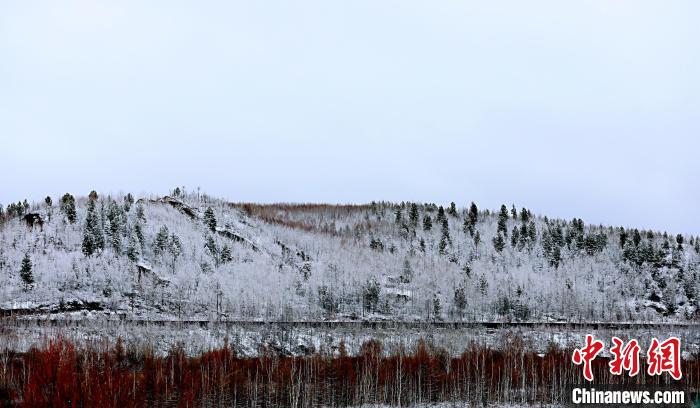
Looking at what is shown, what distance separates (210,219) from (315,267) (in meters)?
12.2

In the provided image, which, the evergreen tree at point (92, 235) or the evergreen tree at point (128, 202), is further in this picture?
the evergreen tree at point (128, 202)

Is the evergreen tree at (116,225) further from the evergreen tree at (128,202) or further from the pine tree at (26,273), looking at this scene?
the pine tree at (26,273)

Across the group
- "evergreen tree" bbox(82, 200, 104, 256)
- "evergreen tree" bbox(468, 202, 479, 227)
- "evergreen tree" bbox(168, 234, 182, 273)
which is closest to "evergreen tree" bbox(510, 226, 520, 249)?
"evergreen tree" bbox(468, 202, 479, 227)

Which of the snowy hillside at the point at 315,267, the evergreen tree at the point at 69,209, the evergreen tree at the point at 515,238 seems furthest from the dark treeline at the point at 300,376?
the evergreen tree at the point at 515,238

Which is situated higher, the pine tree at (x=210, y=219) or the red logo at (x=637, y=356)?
the pine tree at (x=210, y=219)

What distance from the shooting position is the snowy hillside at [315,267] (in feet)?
180

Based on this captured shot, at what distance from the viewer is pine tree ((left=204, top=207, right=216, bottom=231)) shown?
74938 millimetres

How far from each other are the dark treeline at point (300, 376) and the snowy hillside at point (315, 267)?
13.6 m

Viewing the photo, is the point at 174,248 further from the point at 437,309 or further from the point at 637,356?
the point at 637,356

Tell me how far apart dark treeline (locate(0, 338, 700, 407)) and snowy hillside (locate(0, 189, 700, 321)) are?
44.5 ft

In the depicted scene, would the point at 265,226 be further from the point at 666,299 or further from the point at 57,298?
the point at 666,299

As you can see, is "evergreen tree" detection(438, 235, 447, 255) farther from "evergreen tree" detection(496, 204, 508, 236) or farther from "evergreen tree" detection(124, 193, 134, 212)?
"evergreen tree" detection(124, 193, 134, 212)

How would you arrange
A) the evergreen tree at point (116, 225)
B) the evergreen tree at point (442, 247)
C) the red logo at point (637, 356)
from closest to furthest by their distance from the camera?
1. the red logo at point (637, 356)
2. the evergreen tree at point (116, 225)
3. the evergreen tree at point (442, 247)

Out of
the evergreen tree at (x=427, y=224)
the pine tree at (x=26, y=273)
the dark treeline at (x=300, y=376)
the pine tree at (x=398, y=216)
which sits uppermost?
the pine tree at (x=398, y=216)
